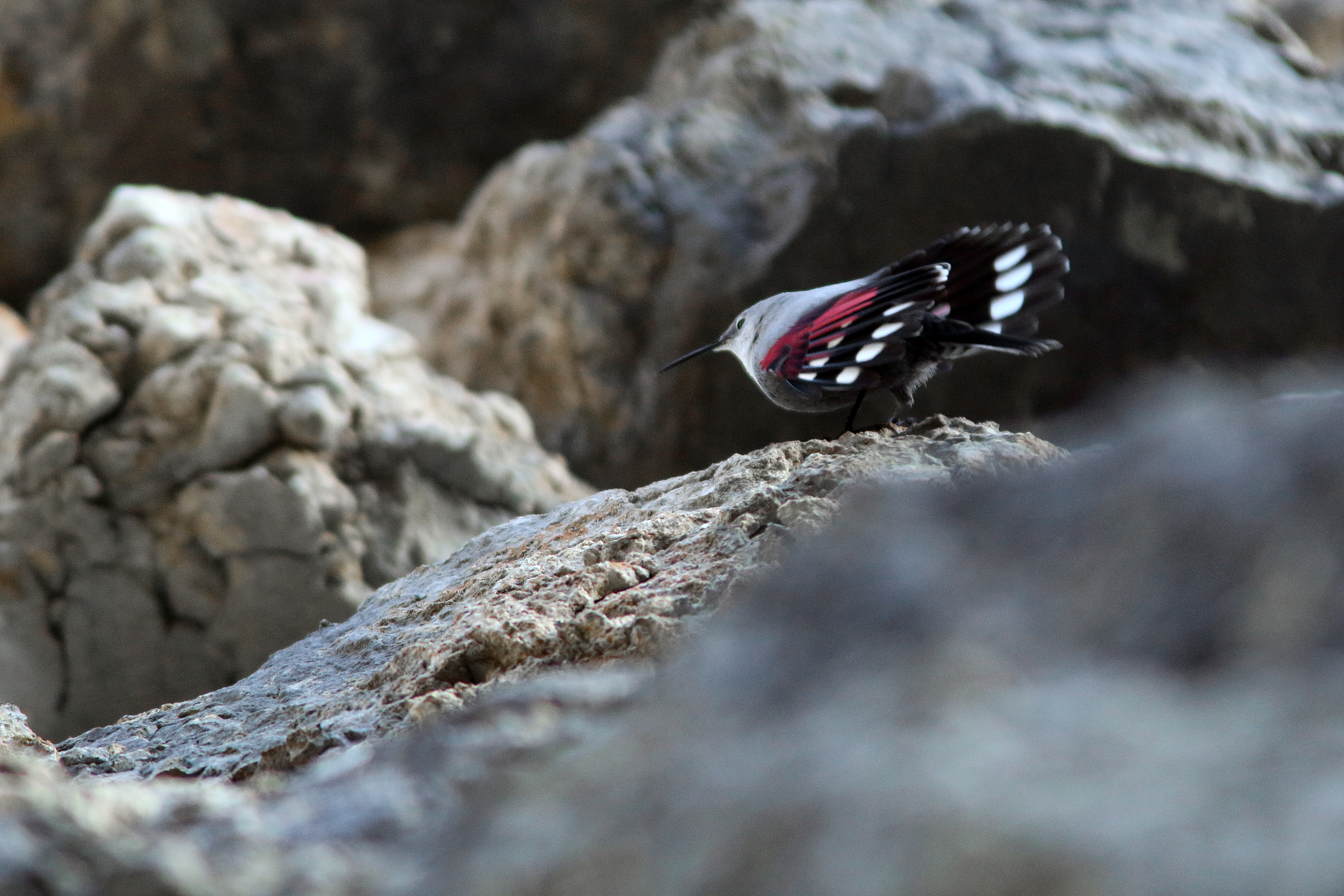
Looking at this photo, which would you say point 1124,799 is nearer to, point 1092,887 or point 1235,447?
point 1092,887

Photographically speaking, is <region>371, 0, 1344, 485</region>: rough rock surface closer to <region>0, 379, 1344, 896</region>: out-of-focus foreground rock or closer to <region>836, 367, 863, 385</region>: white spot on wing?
<region>836, 367, 863, 385</region>: white spot on wing

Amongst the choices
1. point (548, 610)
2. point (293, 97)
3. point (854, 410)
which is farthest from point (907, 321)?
point (293, 97)

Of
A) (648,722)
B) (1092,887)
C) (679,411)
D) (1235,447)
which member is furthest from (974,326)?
(679,411)

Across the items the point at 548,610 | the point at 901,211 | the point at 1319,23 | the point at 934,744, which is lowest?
the point at 1319,23

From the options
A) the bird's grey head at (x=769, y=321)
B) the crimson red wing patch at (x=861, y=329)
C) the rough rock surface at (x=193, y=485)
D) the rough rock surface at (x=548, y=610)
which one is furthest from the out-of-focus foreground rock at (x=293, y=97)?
the rough rock surface at (x=548, y=610)

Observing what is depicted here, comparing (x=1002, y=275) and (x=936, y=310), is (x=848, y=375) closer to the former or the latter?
(x=936, y=310)

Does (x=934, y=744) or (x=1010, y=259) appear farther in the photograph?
(x=1010, y=259)

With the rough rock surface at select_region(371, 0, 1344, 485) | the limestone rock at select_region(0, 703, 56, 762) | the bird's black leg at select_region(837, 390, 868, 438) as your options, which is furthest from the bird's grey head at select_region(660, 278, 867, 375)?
the rough rock surface at select_region(371, 0, 1344, 485)
